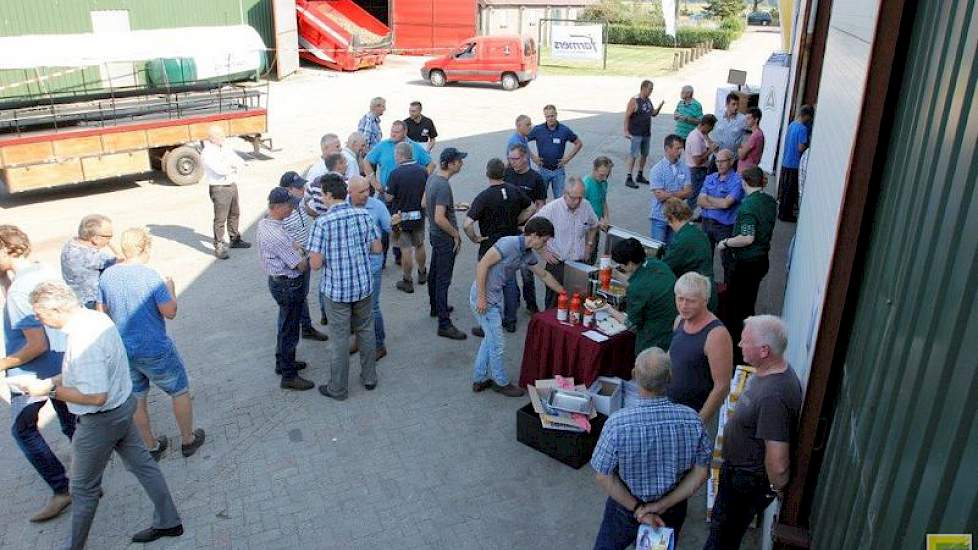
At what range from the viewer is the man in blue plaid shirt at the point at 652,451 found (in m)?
3.65

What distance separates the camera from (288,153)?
52.4 feet

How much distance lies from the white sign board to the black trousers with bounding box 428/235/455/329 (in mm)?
23913

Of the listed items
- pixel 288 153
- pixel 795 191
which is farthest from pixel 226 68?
pixel 795 191

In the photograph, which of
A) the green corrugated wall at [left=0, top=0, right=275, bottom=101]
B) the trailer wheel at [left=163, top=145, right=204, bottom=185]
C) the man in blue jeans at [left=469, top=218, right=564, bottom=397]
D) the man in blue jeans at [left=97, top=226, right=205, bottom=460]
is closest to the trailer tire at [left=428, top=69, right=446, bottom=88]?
the green corrugated wall at [left=0, top=0, right=275, bottom=101]

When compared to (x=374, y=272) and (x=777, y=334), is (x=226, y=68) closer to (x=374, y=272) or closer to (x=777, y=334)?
(x=374, y=272)

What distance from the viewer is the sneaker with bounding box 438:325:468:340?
787 centimetres

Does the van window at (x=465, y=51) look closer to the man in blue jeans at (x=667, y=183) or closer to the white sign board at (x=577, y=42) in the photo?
the white sign board at (x=577, y=42)

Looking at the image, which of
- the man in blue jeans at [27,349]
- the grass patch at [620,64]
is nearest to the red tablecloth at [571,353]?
the man in blue jeans at [27,349]

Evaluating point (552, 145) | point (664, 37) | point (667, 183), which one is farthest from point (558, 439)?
point (664, 37)

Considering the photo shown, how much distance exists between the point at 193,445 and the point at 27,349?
159 cm

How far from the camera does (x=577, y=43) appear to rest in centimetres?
2992

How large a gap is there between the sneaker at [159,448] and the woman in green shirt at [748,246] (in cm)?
493

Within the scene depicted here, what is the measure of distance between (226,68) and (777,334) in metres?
14.2

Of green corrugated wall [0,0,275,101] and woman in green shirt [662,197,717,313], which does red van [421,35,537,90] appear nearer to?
green corrugated wall [0,0,275,101]
